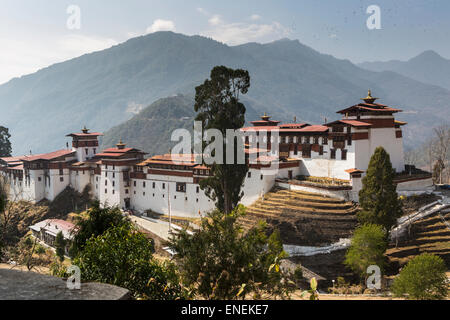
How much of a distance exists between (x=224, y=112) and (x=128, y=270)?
25171 mm

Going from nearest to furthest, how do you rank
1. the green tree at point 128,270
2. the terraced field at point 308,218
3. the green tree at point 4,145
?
the green tree at point 128,270 < the terraced field at point 308,218 < the green tree at point 4,145

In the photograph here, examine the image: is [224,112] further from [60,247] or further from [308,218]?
[60,247]

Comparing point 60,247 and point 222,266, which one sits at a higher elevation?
point 222,266

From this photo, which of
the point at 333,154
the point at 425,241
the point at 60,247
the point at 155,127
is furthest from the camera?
the point at 155,127

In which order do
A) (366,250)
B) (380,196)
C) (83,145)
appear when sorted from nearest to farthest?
(366,250) → (380,196) → (83,145)

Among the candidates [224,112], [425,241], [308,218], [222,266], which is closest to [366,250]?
[308,218]

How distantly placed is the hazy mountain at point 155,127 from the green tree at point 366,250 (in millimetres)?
139292

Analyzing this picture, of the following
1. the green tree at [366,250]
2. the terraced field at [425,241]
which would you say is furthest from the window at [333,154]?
the green tree at [366,250]

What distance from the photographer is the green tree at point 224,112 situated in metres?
37.3

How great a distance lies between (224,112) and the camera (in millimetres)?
37594

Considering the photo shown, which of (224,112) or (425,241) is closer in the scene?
(425,241)

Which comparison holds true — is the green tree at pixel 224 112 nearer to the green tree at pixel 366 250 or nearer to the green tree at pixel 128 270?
the green tree at pixel 366 250
